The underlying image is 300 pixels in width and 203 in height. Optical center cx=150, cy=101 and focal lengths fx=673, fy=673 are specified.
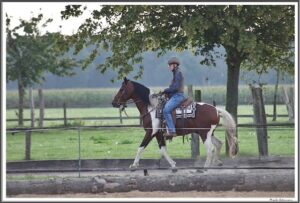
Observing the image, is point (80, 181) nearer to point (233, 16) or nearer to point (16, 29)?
point (233, 16)

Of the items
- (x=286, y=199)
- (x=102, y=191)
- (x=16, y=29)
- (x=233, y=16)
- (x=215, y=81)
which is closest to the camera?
(x=286, y=199)

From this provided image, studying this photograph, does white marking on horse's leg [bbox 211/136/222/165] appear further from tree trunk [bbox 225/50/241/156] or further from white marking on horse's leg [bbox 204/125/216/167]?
tree trunk [bbox 225/50/241/156]

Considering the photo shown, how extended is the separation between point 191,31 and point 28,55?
A: 10134 mm

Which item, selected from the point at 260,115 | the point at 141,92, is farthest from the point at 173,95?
the point at 260,115

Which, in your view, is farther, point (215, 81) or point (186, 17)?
point (215, 81)

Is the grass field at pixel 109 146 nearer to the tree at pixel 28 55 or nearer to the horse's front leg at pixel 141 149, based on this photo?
the tree at pixel 28 55

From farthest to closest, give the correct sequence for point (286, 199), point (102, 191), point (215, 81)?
point (215, 81) → point (102, 191) → point (286, 199)

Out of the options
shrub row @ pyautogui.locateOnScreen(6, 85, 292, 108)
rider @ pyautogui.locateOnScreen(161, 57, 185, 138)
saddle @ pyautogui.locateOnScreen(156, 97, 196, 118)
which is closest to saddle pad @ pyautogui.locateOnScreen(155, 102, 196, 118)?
saddle @ pyautogui.locateOnScreen(156, 97, 196, 118)

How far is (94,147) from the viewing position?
68.0 ft

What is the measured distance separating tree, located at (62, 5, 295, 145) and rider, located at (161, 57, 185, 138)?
2211 millimetres

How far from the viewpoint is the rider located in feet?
41.3

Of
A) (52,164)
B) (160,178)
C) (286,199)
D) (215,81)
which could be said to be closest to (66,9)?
(52,164)

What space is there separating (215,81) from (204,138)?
60452mm

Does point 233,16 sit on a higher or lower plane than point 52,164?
higher
